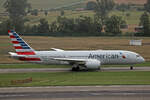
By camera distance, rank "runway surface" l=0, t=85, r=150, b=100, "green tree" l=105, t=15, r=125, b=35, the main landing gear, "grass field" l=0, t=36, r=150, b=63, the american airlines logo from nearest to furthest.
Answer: "runway surface" l=0, t=85, r=150, b=100
the main landing gear
the american airlines logo
"grass field" l=0, t=36, r=150, b=63
"green tree" l=105, t=15, r=125, b=35

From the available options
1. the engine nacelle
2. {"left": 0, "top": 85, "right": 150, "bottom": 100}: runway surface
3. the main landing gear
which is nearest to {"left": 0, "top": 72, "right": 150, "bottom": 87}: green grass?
the engine nacelle

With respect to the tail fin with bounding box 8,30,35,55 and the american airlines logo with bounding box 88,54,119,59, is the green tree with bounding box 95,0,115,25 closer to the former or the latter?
the american airlines logo with bounding box 88,54,119,59

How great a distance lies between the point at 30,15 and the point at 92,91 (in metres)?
163

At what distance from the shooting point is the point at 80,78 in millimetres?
40000

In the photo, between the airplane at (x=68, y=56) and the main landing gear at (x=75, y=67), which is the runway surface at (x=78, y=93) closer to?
the main landing gear at (x=75, y=67)

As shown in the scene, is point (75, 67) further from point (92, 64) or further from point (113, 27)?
point (113, 27)

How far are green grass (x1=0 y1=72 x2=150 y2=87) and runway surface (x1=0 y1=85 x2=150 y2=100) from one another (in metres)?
2.47

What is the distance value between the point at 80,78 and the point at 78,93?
33.3ft

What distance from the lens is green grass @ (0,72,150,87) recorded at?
117ft

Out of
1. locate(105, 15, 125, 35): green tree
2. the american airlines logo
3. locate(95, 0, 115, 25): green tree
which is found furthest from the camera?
locate(95, 0, 115, 25): green tree

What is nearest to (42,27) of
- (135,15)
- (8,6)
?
(8,6)

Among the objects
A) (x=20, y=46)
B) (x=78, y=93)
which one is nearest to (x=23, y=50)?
(x=20, y=46)

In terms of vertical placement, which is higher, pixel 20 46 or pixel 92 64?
pixel 20 46

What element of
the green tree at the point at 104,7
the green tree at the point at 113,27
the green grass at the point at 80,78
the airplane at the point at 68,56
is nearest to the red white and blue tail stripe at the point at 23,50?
the airplane at the point at 68,56
